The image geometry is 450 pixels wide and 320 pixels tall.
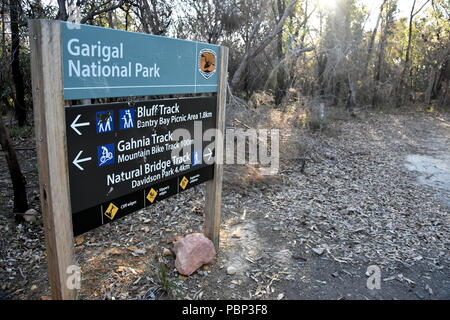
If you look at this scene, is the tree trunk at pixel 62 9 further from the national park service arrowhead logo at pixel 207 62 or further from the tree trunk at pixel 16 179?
the national park service arrowhead logo at pixel 207 62

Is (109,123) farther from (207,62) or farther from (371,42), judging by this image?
(371,42)

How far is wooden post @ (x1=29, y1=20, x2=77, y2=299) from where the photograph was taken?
6.62 feet

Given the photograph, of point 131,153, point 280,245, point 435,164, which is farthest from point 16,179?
point 435,164

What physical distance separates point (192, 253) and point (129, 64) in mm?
2002

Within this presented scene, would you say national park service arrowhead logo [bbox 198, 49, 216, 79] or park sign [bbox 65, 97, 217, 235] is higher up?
national park service arrowhead logo [bbox 198, 49, 216, 79]

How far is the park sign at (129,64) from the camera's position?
221 centimetres

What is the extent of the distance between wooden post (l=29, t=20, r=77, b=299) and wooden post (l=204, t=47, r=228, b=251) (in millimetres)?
1734

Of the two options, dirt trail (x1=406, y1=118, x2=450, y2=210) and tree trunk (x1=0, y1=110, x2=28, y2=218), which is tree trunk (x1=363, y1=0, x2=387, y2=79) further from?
tree trunk (x1=0, y1=110, x2=28, y2=218)

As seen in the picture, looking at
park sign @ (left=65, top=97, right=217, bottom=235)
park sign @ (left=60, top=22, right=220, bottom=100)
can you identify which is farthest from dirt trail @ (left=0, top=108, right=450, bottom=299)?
park sign @ (left=60, top=22, right=220, bottom=100)

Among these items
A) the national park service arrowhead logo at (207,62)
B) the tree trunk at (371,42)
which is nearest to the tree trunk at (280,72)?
the tree trunk at (371,42)

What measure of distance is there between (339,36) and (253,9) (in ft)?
19.7

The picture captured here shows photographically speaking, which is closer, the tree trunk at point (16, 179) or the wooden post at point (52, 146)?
the wooden post at point (52, 146)
